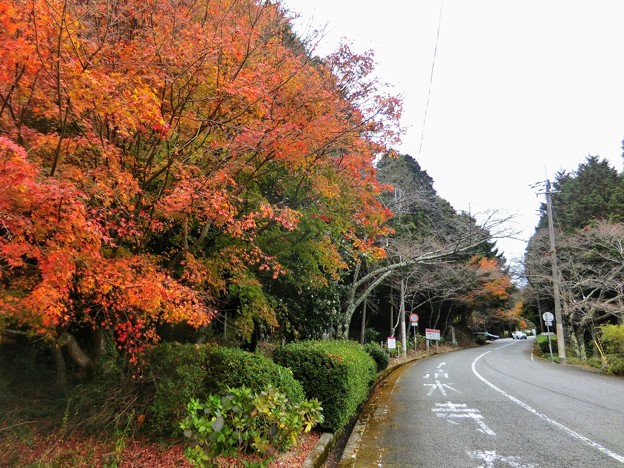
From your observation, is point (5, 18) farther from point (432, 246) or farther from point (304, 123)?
point (432, 246)

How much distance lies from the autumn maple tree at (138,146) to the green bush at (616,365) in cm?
1309

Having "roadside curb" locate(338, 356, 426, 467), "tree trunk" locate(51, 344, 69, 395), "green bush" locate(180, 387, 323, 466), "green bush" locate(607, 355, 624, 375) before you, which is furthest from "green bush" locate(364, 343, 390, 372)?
"green bush" locate(180, 387, 323, 466)

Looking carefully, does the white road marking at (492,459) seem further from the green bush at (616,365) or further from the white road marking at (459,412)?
the green bush at (616,365)

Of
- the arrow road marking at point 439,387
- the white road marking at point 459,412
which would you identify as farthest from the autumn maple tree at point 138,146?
the arrow road marking at point 439,387

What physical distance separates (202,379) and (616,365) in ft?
50.1

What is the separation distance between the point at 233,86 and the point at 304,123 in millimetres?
1656

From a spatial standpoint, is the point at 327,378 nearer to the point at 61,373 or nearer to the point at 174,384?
the point at 174,384

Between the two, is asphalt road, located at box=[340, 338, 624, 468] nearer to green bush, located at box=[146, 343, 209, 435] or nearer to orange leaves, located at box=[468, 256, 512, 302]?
green bush, located at box=[146, 343, 209, 435]

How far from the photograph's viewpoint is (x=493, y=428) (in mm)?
6516

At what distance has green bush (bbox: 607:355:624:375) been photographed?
13.9m

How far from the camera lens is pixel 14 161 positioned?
3410mm

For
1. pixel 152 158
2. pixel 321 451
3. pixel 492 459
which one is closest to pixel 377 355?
pixel 492 459

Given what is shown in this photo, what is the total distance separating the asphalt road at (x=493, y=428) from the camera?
5.07 metres

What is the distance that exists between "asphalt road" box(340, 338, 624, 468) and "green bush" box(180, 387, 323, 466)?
81.1 inches
